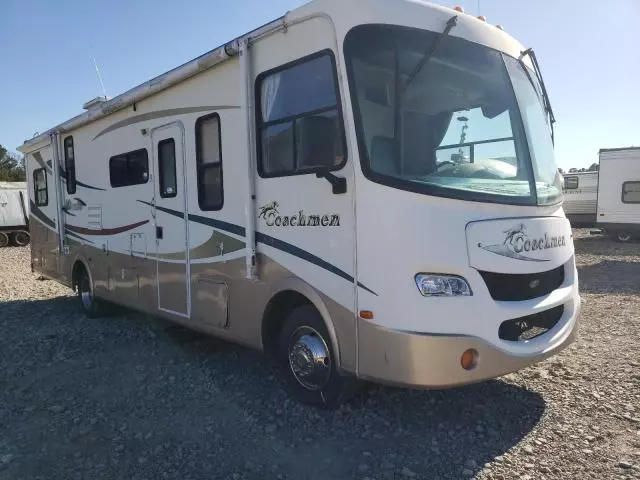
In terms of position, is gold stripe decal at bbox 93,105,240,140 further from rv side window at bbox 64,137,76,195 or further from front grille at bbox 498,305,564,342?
front grille at bbox 498,305,564,342

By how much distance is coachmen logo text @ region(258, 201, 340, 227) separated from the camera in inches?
155

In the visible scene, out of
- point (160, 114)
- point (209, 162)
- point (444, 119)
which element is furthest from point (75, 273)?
point (444, 119)

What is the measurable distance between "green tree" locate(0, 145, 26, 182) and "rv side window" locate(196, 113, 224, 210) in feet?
148

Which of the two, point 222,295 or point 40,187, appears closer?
point 222,295

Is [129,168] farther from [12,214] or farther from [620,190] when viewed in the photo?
[12,214]

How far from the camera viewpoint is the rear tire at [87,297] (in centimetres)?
808

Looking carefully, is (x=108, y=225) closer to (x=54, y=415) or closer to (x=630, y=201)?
(x=54, y=415)

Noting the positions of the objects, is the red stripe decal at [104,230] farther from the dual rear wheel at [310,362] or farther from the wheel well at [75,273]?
the dual rear wheel at [310,362]

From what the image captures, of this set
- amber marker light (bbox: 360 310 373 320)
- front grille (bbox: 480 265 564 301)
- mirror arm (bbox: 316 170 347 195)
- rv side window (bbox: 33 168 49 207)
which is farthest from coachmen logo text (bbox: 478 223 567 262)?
rv side window (bbox: 33 168 49 207)

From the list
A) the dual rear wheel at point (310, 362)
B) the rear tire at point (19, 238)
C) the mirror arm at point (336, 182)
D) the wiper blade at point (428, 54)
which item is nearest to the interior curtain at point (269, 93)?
the mirror arm at point (336, 182)

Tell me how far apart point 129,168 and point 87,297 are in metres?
2.63

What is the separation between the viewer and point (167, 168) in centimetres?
595

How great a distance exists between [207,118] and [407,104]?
2.23m

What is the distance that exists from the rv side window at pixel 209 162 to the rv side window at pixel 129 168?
123cm
